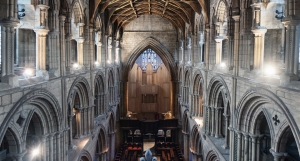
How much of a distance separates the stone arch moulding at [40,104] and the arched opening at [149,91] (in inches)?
892

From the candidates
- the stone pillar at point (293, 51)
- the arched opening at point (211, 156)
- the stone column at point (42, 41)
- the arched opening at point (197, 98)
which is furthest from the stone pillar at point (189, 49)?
the stone pillar at point (293, 51)

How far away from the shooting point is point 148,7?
22281 millimetres

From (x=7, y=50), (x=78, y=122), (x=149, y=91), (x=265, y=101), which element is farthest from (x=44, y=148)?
(x=149, y=91)

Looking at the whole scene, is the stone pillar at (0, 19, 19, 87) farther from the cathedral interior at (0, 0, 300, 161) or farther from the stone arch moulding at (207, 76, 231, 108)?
the stone arch moulding at (207, 76, 231, 108)

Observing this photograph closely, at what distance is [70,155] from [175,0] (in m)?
11.1

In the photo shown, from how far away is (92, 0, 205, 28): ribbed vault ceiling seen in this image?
16625 mm

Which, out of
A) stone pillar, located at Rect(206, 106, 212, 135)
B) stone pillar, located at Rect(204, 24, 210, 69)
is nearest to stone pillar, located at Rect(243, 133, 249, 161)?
stone pillar, located at Rect(206, 106, 212, 135)

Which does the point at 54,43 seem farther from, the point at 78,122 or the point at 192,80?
the point at 192,80

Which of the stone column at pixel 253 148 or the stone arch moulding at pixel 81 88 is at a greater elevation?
the stone arch moulding at pixel 81 88

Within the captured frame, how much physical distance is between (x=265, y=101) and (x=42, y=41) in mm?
6405

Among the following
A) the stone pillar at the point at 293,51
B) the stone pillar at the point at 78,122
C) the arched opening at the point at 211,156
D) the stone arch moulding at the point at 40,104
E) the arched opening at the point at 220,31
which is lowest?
the arched opening at the point at 211,156

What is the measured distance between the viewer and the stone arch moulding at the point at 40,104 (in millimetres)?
6159

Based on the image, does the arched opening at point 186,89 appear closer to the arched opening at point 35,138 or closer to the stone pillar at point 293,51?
the arched opening at point 35,138

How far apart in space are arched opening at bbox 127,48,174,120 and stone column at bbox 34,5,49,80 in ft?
76.4
